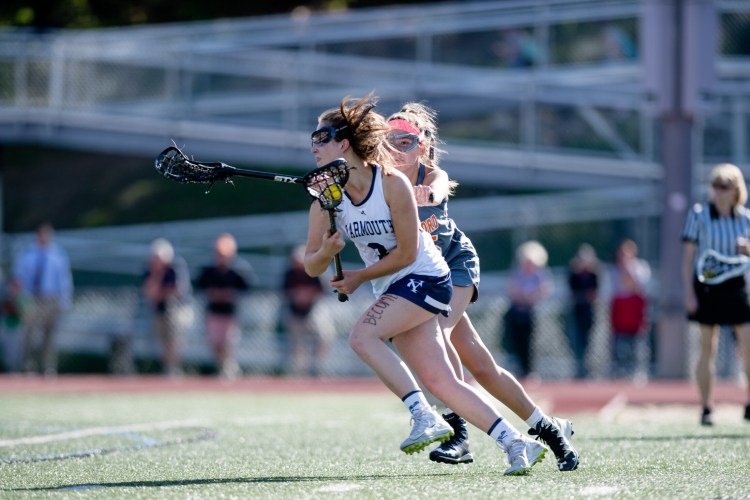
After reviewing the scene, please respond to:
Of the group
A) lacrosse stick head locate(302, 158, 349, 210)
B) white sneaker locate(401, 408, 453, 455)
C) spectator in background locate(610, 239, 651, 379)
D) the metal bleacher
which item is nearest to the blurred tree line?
the metal bleacher

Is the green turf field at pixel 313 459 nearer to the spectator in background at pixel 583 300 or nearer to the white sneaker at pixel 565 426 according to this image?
the white sneaker at pixel 565 426

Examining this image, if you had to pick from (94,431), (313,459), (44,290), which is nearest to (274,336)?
(44,290)

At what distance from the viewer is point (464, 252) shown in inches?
262

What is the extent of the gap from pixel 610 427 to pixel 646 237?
8.96 metres

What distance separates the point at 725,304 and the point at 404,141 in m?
3.63

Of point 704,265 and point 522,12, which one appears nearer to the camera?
point 704,265

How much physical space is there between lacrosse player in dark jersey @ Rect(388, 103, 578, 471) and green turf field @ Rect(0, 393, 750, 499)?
151 millimetres

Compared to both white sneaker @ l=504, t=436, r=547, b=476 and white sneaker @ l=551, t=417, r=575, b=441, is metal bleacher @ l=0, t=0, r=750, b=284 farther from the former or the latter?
white sneaker @ l=504, t=436, r=547, b=476

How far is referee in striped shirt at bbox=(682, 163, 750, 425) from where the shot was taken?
911cm

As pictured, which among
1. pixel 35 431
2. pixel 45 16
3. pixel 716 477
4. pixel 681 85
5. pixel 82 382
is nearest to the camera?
pixel 716 477

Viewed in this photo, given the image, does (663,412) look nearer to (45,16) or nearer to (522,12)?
(522,12)

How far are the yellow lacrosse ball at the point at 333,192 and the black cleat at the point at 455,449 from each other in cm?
144

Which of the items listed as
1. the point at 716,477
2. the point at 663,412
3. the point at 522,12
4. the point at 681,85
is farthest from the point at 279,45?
the point at 716,477

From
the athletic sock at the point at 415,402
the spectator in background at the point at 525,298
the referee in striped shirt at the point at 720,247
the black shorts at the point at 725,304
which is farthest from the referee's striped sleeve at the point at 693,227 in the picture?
the spectator in background at the point at 525,298
